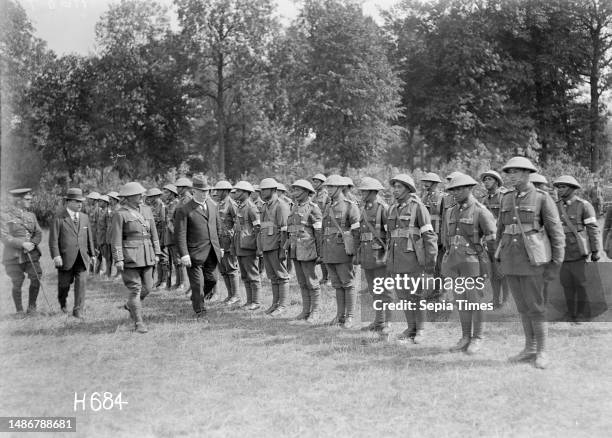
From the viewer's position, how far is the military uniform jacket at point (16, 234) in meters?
10.5

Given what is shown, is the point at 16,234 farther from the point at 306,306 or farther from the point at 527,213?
the point at 527,213

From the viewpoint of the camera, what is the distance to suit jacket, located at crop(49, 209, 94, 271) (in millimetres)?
10188

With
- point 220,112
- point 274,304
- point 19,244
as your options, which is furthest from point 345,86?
point 19,244

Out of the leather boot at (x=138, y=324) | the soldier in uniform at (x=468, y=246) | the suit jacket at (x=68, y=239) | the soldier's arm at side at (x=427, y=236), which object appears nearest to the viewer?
the soldier in uniform at (x=468, y=246)

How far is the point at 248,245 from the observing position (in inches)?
429

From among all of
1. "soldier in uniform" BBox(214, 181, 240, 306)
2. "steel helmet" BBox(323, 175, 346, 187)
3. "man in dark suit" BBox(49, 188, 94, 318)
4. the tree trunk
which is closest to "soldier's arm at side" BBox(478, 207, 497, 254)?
"steel helmet" BBox(323, 175, 346, 187)

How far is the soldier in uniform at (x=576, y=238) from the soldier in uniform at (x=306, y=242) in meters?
3.70

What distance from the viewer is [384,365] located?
709 centimetres

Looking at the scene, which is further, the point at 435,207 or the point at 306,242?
the point at 435,207

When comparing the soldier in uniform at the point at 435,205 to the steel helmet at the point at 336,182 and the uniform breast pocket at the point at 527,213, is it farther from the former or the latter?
the uniform breast pocket at the point at 527,213

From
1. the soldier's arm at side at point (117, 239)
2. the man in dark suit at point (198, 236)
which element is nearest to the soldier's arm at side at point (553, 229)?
the man in dark suit at point (198, 236)

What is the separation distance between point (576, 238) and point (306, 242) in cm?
408

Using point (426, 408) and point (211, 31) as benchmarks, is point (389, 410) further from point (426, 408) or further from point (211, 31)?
point (211, 31)

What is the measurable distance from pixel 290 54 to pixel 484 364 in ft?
108
